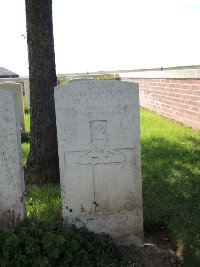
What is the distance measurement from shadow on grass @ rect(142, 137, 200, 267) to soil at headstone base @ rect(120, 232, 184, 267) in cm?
10

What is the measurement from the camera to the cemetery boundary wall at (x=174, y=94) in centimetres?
882

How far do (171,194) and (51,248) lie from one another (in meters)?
2.21

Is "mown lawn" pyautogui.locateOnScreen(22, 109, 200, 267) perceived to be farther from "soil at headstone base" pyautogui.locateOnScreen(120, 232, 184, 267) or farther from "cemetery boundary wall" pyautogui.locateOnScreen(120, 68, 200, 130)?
"cemetery boundary wall" pyautogui.locateOnScreen(120, 68, 200, 130)

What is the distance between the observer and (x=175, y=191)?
16.4 ft

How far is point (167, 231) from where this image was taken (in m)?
4.13

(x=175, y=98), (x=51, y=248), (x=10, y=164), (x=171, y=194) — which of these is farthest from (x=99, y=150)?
(x=175, y=98)

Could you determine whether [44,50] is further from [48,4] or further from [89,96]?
[89,96]

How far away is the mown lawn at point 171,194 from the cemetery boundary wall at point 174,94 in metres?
1.50

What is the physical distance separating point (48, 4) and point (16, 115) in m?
2.14

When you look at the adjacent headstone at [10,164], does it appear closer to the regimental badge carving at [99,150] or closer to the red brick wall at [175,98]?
the regimental badge carving at [99,150]

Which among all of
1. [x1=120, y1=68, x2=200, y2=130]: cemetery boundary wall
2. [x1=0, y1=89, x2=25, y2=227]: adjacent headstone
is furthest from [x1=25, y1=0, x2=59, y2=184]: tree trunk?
[x1=120, y1=68, x2=200, y2=130]: cemetery boundary wall

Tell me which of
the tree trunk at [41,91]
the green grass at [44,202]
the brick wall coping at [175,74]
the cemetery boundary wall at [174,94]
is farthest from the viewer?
the cemetery boundary wall at [174,94]

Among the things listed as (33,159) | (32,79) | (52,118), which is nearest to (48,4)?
(32,79)

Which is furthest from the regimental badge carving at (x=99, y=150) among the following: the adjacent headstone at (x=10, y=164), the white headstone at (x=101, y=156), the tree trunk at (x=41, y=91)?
the tree trunk at (x=41, y=91)
